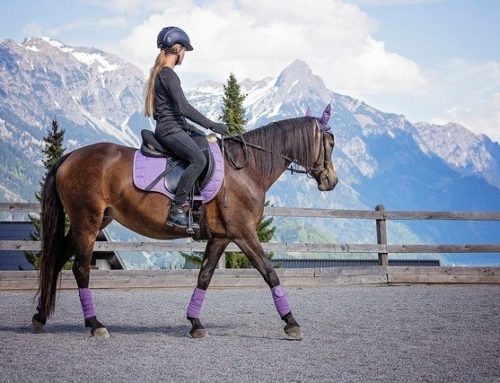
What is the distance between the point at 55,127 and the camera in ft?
126

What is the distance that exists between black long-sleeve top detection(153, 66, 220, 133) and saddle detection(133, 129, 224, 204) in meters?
0.22

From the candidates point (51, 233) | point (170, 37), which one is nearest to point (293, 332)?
point (51, 233)

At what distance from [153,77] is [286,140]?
1665 mm

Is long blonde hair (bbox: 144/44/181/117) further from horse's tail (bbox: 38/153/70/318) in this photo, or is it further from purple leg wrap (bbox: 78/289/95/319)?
purple leg wrap (bbox: 78/289/95/319)

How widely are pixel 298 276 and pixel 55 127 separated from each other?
28.8 m

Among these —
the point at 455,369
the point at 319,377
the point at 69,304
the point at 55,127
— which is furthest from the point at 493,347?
the point at 55,127

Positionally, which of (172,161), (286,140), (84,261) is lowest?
(84,261)

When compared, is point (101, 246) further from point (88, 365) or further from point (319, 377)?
point (319, 377)

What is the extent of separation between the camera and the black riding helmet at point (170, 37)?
Answer: 6.84m

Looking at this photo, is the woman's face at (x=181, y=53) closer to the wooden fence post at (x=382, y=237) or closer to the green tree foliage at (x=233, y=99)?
the wooden fence post at (x=382, y=237)

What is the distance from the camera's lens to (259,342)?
6.41 m

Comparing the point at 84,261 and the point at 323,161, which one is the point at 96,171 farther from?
the point at 323,161

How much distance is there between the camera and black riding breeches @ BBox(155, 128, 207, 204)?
21.9 ft

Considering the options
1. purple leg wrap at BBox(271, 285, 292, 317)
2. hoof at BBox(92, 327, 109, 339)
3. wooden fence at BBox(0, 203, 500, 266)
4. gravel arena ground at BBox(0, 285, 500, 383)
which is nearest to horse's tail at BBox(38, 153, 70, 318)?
gravel arena ground at BBox(0, 285, 500, 383)
